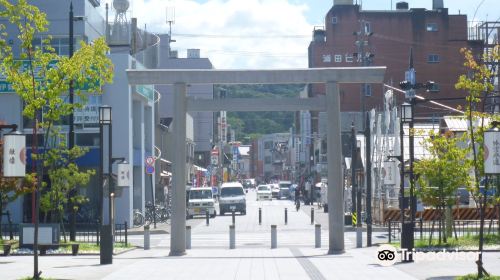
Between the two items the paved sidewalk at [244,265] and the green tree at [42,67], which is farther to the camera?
the paved sidewalk at [244,265]

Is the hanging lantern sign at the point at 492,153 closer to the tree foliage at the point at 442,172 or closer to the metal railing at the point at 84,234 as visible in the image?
the tree foliage at the point at 442,172

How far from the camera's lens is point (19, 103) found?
44.0m

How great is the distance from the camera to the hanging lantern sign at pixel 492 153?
17672 mm

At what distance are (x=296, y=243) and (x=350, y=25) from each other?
193 feet

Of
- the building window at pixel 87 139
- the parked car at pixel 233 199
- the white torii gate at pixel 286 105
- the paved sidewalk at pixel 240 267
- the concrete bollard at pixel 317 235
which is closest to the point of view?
the paved sidewalk at pixel 240 267

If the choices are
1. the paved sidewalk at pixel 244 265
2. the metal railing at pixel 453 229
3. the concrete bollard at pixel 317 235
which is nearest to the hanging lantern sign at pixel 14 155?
the paved sidewalk at pixel 244 265

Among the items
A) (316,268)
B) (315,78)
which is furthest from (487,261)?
(315,78)

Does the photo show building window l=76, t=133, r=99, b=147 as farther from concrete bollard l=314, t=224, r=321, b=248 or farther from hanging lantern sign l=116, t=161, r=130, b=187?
concrete bollard l=314, t=224, r=321, b=248

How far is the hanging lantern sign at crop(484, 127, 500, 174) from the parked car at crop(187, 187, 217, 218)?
41.5 m

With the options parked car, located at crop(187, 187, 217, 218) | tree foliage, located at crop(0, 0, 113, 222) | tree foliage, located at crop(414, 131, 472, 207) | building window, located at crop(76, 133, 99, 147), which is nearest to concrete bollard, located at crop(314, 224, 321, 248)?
tree foliage, located at crop(414, 131, 472, 207)

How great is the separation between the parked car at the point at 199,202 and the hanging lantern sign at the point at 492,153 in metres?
41.5

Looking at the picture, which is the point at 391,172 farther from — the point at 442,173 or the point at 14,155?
the point at 14,155

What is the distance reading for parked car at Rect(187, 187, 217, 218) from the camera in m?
58.6

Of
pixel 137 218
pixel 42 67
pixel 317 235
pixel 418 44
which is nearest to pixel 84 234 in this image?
pixel 317 235
